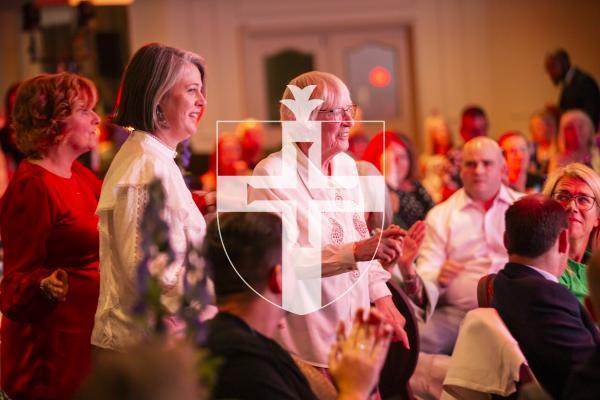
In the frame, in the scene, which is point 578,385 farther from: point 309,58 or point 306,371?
point 309,58

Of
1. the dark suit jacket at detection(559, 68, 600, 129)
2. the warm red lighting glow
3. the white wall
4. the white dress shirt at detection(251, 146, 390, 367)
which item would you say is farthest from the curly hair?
the warm red lighting glow

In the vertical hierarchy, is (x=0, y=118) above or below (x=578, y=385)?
above

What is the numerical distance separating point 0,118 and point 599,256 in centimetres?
727

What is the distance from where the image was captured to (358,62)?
11.4 metres

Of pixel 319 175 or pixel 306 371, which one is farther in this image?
pixel 319 175

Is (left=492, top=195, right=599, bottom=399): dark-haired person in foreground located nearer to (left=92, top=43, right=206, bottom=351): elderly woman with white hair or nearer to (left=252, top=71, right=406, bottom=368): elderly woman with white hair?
(left=252, top=71, right=406, bottom=368): elderly woman with white hair

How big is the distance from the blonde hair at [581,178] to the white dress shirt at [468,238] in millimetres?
873

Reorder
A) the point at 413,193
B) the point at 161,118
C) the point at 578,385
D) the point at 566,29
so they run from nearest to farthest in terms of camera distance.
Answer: the point at 578,385
the point at 161,118
the point at 413,193
the point at 566,29

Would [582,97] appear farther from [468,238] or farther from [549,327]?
[549,327]

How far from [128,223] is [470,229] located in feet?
7.42

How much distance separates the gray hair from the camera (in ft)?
8.11

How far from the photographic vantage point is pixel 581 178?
324 cm

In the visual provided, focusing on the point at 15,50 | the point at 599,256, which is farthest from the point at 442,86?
the point at 599,256

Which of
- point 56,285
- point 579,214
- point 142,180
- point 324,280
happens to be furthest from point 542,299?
point 56,285
